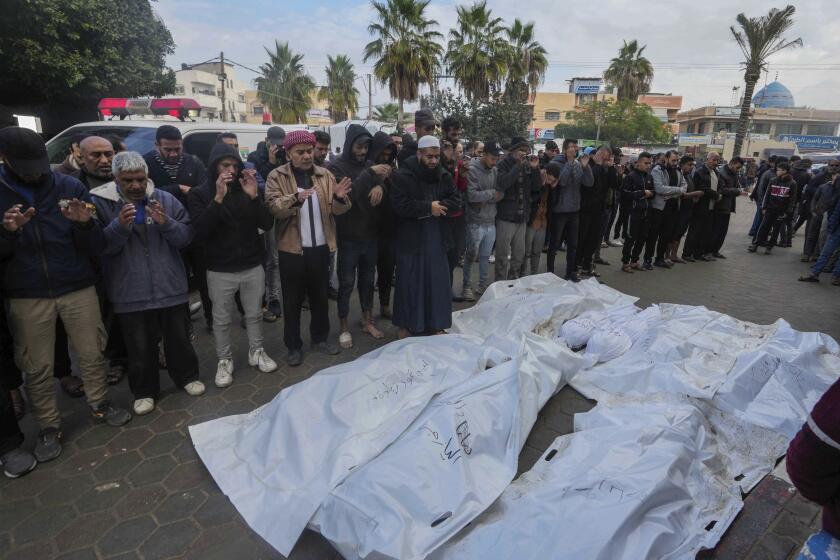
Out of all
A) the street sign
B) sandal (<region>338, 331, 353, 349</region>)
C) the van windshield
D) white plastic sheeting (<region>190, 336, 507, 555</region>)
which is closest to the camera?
white plastic sheeting (<region>190, 336, 507, 555</region>)

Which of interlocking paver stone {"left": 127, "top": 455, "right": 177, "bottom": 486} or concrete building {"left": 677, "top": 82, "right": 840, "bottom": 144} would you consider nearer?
interlocking paver stone {"left": 127, "top": 455, "right": 177, "bottom": 486}

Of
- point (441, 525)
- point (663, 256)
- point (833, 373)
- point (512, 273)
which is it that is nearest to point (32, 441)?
point (441, 525)

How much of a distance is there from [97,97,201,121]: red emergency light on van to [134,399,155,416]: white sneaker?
5375mm

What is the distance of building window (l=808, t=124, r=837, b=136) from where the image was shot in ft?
177

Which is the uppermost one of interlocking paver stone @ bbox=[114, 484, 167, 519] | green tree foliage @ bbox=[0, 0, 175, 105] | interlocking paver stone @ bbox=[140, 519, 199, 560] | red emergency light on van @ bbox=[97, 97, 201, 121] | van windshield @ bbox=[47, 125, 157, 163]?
green tree foliage @ bbox=[0, 0, 175, 105]

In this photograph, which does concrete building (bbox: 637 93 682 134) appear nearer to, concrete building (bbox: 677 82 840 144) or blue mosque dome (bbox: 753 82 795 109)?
concrete building (bbox: 677 82 840 144)

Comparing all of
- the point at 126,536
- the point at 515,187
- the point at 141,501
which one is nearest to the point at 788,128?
the point at 515,187

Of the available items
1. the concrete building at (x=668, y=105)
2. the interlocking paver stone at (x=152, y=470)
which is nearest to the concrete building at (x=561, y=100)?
the concrete building at (x=668, y=105)

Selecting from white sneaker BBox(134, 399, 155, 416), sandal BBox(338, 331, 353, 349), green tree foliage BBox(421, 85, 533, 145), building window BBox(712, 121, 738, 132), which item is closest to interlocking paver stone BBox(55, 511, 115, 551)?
white sneaker BBox(134, 399, 155, 416)

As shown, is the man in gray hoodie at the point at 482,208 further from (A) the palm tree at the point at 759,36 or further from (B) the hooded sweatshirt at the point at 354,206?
(A) the palm tree at the point at 759,36

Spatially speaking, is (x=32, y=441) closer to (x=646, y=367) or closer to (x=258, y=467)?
(x=258, y=467)

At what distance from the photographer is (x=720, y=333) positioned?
4.49 meters

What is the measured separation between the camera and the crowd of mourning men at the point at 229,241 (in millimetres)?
2908

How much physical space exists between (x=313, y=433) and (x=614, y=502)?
1.67 meters
